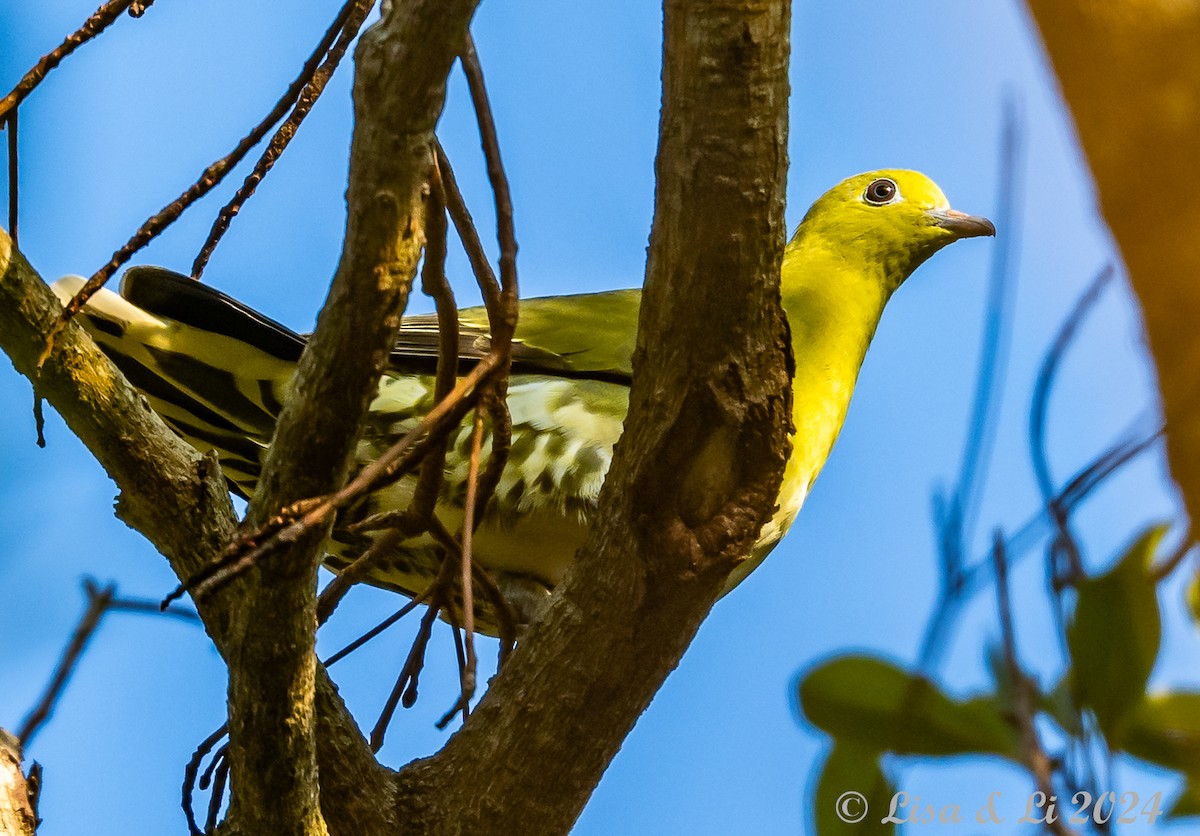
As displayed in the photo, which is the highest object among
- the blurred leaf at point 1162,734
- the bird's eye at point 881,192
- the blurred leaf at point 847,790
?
the bird's eye at point 881,192

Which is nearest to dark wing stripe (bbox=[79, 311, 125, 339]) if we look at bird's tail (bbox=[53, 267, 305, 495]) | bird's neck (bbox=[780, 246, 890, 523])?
bird's tail (bbox=[53, 267, 305, 495])

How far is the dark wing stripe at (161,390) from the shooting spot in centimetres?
244

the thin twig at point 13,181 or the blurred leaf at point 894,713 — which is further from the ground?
the thin twig at point 13,181

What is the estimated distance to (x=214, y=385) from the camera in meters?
2.53

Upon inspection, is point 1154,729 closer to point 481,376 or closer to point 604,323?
point 481,376

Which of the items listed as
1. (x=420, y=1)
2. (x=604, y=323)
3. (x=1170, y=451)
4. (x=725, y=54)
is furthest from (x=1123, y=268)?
(x=604, y=323)

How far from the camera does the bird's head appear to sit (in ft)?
11.0

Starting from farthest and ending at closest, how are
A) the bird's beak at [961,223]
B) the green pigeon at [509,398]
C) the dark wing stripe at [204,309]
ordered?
the bird's beak at [961,223] < the green pigeon at [509,398] < the dark wing stripe at [204,309]

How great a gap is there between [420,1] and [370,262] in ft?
0.88

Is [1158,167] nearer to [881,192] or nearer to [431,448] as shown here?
[431,448]

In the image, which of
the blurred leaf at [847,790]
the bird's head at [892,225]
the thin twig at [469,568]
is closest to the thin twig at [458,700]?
the thin twig at [469,568]

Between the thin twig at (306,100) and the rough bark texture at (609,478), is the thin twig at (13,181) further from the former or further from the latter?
the thin twig at (306,100)

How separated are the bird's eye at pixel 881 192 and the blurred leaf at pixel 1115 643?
Result: 267cm

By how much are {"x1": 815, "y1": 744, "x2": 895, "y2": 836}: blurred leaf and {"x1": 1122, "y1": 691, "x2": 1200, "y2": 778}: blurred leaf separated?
0.18m
